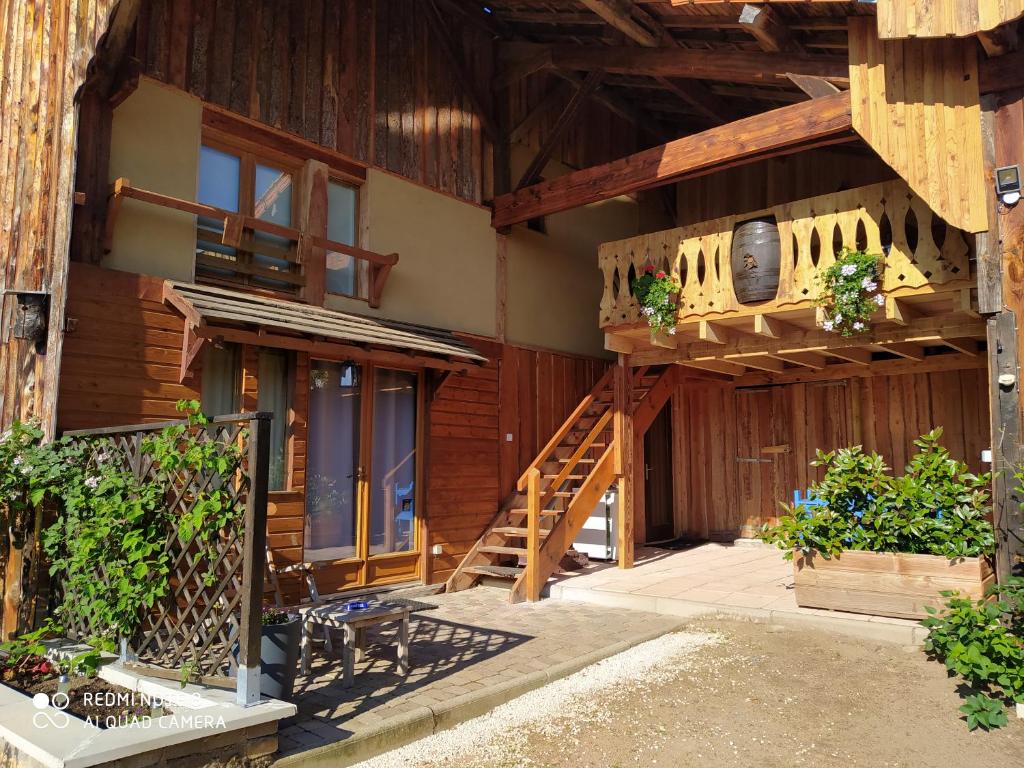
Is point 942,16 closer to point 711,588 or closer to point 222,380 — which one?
point 711,588

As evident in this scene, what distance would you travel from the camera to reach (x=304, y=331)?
678 cm

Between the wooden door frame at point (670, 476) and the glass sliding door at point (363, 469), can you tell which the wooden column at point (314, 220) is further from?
the wooden door frame at point (670, 476)

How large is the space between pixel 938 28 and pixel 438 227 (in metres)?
5.44

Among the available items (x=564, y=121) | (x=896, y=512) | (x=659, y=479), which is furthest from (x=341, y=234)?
(x=659, y=479)

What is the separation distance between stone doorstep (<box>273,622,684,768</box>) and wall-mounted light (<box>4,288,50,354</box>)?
3726 millimetres

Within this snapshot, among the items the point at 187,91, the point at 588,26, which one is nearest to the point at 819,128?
the point at 588,26

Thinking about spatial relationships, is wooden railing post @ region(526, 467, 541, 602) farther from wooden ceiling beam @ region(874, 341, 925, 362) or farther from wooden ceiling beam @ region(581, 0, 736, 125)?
wooden ceiling beam @ region(581, 0, 736, 125)

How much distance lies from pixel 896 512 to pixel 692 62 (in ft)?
16.5

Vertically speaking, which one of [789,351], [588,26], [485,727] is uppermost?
[588,26]

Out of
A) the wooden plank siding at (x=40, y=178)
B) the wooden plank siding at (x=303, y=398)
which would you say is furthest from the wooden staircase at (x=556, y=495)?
the wooden plank siding at (x=40, y=178)

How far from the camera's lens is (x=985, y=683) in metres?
4.92

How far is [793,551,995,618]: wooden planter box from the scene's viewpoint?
596cm

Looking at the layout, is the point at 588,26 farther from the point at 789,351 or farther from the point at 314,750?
the point at 314,750

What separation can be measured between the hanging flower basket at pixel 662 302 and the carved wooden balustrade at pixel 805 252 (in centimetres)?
10
